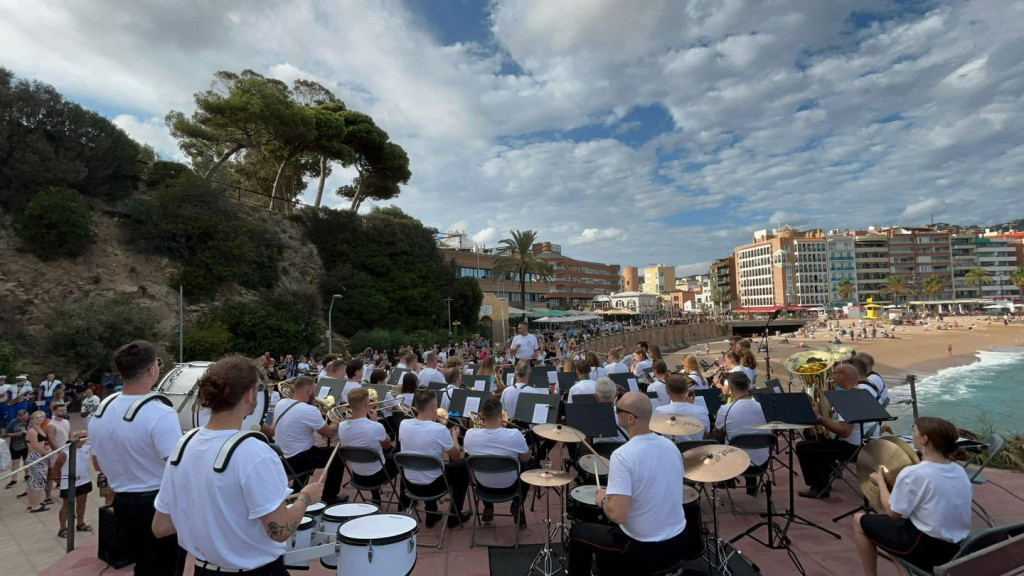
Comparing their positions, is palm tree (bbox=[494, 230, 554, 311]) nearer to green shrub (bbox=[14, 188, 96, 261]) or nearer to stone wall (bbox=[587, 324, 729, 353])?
stone wall (bbox=[587, 324, 729, 353])

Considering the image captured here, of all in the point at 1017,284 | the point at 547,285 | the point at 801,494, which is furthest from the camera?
the point at 1017,284

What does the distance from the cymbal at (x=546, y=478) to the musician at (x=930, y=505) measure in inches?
90.6

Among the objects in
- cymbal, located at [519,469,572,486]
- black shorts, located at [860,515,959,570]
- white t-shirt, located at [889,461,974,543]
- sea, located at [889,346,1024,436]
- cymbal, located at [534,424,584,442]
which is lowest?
sea, located at [889,346,1024,436]

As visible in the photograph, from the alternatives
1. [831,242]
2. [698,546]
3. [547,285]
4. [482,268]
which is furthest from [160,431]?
[831,242]

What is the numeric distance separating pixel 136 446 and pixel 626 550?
3.47 metres

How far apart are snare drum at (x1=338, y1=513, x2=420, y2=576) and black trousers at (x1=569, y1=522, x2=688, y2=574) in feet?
3.85

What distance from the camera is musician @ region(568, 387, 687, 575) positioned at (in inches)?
120

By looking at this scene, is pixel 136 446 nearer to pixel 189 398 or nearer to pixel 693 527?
pixel 693 527

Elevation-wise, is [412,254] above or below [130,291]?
above

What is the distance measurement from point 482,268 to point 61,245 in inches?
1559

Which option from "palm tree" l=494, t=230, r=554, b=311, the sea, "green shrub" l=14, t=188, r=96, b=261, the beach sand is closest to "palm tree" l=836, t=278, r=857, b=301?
the beach sand

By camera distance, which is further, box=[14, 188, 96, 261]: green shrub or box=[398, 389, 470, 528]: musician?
box=[14, 188, 96, 261]: green shrub

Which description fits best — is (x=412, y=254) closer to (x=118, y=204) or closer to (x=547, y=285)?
(x=118, y=204)

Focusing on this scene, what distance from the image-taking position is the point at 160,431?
3.40 meters
